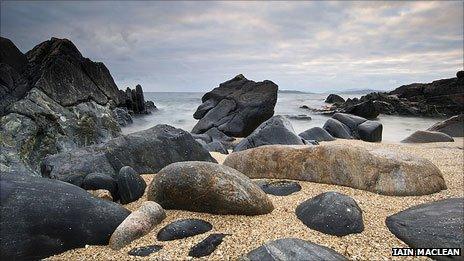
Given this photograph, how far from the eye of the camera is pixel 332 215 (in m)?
3.97

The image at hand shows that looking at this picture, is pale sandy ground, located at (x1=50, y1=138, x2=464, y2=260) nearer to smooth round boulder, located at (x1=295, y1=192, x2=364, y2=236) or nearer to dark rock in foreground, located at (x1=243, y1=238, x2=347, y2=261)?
smooth round boulder, located at (x1=295, y1=192, x2=364, y2=236)

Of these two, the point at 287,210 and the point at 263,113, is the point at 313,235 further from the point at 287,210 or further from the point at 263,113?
the point at 263,113

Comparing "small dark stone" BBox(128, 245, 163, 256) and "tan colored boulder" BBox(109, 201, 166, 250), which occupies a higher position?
"tan colored boulder" BBox(109, 201, 166, 250)

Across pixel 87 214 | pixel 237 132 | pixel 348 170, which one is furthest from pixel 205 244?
pixel 237 132

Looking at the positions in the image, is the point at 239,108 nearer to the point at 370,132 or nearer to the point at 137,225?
the point at 370,132

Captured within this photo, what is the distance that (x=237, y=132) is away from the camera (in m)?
17.2

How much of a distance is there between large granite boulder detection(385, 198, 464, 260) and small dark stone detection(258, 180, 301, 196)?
1679 mm

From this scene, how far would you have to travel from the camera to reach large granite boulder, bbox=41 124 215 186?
578 centimetres

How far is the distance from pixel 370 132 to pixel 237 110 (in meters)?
6.74

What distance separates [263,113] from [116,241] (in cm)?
1471

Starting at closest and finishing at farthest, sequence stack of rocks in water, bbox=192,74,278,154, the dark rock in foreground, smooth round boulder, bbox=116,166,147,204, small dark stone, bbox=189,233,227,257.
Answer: the dark rock in foreground → small dark stone, bbox=189,233,227,257 → smooth round boulder, bbox=116,166,147,204 → stack of rocks in water, bbox=192,74,278,154

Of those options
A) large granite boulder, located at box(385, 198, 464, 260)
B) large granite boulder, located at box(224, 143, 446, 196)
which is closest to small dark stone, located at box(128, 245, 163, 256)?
large granite boulder, located at box(385, 198, 464, 260)

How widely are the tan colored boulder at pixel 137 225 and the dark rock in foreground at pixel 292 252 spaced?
1.43 metres

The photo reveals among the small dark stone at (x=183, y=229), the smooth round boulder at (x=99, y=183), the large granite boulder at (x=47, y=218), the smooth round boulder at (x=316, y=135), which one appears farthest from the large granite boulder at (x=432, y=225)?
the smooth round boulder at (x=316, y=135)
